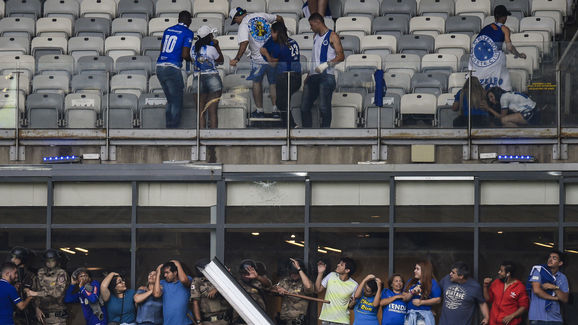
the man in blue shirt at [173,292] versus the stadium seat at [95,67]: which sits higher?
the stadium seat at [95,67]

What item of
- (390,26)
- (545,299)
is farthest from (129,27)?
(545,299)

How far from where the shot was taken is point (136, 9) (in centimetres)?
2267

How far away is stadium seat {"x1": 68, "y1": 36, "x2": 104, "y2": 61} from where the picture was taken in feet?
67.8

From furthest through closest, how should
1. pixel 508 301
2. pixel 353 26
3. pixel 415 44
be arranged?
pixel 353 26, pixel 415 44, pixel 508 301

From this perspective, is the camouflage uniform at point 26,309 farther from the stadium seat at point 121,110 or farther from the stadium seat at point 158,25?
the stadium seat at point 158,25

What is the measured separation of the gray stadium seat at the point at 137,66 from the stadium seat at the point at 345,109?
269 cm

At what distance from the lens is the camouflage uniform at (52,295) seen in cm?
1647

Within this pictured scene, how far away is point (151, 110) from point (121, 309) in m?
2.86

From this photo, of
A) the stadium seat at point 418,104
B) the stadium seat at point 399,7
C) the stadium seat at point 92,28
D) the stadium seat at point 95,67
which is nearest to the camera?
the stadium seat at point 418,104

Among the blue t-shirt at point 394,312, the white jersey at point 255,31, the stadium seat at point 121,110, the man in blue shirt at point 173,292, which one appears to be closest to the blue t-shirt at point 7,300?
the man in blue shirt at point 173,292

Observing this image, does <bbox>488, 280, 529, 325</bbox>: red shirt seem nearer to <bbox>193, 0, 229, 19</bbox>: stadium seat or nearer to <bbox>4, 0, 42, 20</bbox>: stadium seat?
<bbox>193, 0, 229, 19</bbox>: stadium seat

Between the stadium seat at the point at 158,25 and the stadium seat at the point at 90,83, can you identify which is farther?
the stadium seat at the point at 158,25

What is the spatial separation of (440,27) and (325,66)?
460cm

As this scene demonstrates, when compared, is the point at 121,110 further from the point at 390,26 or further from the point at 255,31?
the point at 390,26
